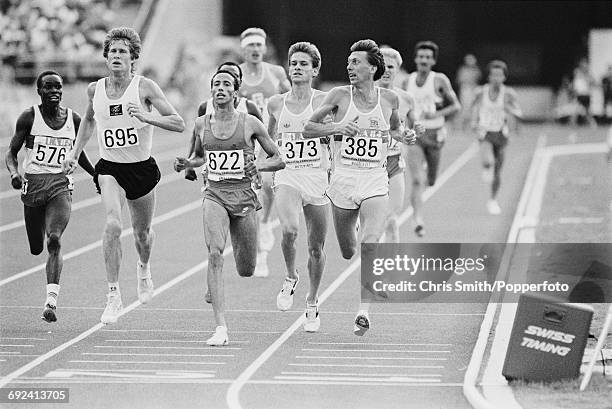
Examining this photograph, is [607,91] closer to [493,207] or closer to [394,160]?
[493,207]

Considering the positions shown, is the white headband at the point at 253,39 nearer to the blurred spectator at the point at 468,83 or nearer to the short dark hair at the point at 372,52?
the short dark hair at the point at 372,52

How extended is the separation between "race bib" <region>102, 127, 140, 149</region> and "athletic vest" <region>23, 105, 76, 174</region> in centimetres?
49

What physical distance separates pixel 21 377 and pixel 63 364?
0.51m

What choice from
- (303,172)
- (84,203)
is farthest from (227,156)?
(84,203)

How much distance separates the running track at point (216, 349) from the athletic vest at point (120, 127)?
4.47 feet

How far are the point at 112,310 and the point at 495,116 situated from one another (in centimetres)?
1048

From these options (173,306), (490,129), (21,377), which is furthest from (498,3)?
(21,377)

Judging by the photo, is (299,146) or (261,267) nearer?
(299,146)

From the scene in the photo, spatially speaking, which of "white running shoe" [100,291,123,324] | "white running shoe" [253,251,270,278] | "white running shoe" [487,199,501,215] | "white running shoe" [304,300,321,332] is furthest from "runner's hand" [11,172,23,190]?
"white running shoe" [487,199,501,215]

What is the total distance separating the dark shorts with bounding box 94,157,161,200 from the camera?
465 inches

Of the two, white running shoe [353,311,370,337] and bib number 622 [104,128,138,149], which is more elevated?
bib number 622 [104,128,138,149]

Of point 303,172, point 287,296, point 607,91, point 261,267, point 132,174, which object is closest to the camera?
point 303,172

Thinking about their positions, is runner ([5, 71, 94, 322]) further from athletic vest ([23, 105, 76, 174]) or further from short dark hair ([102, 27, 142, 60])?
short dark hair ([102, 27, 142, 60])
